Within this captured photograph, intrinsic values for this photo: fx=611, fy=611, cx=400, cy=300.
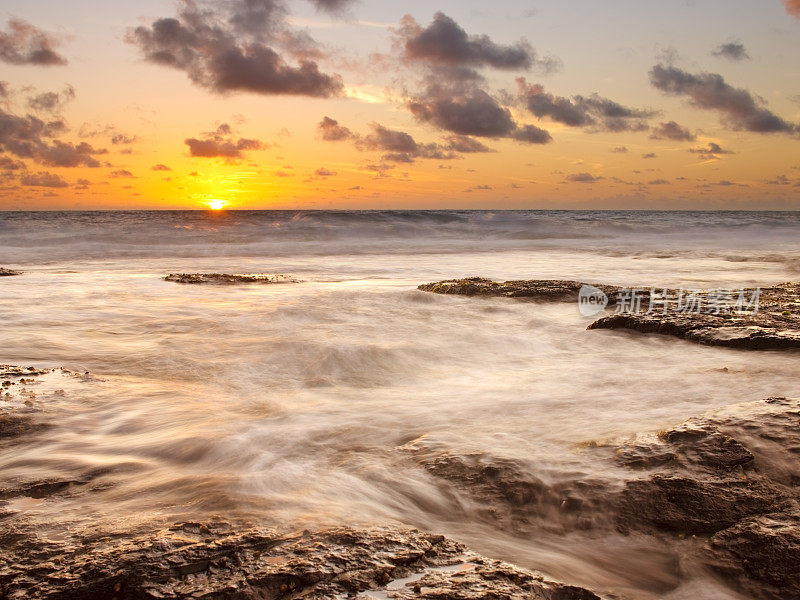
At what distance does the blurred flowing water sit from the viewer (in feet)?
A: 7.78

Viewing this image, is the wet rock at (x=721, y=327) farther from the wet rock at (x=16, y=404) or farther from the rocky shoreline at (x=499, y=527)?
the wet rock at (x=16, y=404)

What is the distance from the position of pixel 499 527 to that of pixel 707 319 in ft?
14.2

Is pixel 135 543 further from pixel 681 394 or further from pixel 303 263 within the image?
pixel 303 263

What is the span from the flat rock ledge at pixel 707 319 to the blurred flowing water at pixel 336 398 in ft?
0.81

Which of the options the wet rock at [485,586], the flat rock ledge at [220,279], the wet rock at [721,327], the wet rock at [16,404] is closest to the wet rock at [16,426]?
the wet rock at [16,404]

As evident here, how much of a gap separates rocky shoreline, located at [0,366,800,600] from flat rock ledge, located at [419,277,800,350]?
7.73 ft

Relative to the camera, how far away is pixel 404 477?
9.02ft

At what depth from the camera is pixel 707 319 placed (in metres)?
5.77

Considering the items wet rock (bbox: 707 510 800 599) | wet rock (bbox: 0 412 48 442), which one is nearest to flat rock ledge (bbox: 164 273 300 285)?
wet rock (bbox: 0 412 48 442)

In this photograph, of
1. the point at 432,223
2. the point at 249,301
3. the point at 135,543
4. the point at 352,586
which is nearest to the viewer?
the point at 352,586

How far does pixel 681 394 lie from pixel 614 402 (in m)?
0.45

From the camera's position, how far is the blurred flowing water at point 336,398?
237cm

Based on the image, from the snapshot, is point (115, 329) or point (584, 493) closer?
point (584, 493)

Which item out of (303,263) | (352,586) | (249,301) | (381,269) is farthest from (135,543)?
(303,263)
